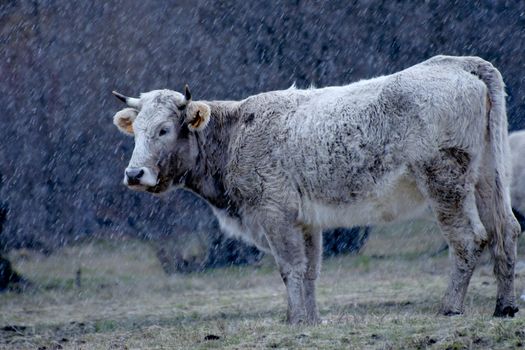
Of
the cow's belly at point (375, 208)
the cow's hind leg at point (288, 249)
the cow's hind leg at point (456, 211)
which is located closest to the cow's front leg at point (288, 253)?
the cow's hind leg at point (288, 249)

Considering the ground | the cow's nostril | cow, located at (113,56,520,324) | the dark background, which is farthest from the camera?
the dark background

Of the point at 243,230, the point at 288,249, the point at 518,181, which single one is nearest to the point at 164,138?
the point at 243,230

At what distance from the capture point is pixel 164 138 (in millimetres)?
8766

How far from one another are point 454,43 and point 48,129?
306 inches

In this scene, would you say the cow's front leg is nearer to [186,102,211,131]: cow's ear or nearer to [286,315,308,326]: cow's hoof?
[286,315,308,326]: cow's hoof

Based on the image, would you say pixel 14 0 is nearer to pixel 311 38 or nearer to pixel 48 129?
pixel 48 129

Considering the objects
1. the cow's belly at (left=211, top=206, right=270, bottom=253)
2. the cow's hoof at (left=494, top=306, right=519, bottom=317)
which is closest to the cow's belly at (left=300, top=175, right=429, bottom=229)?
the cow's belly at (left=211, top=206, right=270, bottom=253)

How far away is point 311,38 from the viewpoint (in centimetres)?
1747

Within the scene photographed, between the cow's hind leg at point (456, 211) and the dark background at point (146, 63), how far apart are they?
29.8 feet

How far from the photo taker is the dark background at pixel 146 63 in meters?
16.6

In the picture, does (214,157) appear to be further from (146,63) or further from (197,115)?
(146,63)

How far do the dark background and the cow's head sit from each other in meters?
7.59

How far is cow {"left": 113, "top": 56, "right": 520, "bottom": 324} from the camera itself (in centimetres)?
770

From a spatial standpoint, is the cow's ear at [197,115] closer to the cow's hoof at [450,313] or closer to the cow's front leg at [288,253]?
the cow's front leg at [288,253]
